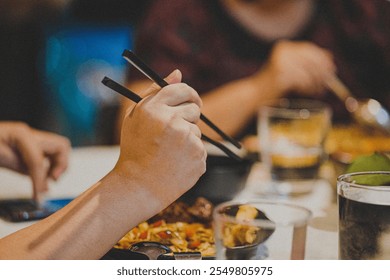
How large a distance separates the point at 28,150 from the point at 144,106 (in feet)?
1.16

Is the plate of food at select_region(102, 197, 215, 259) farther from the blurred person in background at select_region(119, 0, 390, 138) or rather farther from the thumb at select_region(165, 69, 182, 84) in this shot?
the blurred person in background at select_region(119, 0, 390, 138)

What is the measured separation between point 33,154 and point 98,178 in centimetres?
14

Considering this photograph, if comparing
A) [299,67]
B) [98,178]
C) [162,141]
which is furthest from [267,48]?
[162,141]

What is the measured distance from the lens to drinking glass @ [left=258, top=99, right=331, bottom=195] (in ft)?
3.67

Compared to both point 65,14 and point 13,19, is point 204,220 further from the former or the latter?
point 65,14

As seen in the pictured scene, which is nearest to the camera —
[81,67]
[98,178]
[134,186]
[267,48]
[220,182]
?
[134,186]

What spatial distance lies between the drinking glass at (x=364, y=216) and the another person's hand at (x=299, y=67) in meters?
0.94

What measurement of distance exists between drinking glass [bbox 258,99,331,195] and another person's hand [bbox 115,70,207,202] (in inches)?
12.2

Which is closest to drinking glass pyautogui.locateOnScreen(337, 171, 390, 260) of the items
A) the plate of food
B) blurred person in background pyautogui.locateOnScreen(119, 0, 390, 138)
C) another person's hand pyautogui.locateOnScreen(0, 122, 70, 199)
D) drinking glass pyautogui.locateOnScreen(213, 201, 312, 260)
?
drinking glass pyautogui.locateOnScreen(213, 201, 312, 260)

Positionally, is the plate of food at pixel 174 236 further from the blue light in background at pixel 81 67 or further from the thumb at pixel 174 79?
the blue light in background at pixel 81 67

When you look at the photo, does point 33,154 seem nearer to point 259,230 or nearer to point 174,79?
point 174,79

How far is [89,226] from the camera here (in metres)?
0.81
